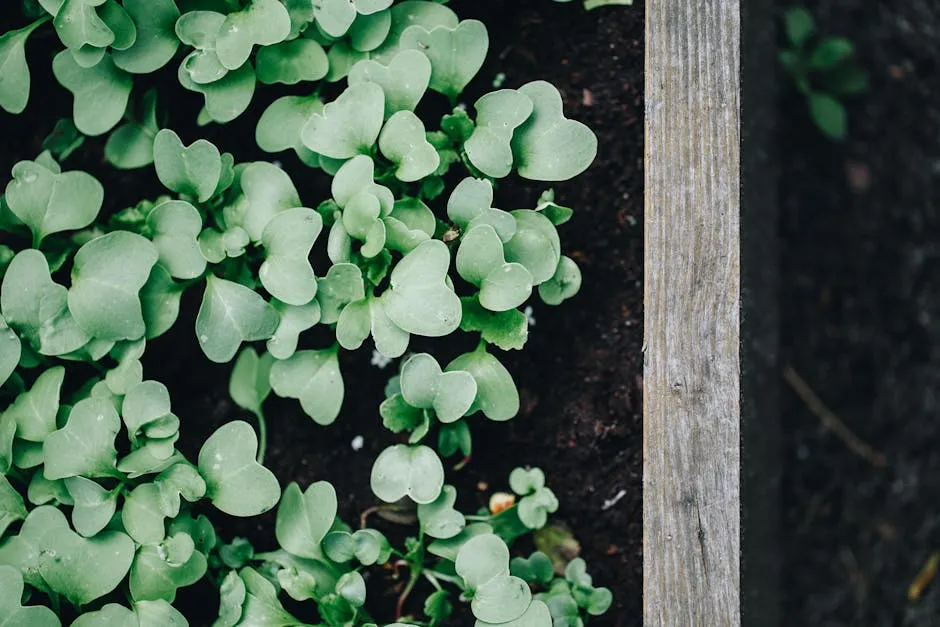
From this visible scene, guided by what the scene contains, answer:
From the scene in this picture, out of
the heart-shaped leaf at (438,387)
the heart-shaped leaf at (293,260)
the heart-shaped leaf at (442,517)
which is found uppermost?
the heart-shaped leaf at (293,260)

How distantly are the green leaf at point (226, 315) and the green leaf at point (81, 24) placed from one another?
0.33 metres

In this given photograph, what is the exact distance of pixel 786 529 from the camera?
1596mm

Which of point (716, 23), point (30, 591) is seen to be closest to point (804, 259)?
point (716, 23)

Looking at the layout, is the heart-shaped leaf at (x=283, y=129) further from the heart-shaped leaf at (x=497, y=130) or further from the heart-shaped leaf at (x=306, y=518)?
the heart-shaped leaf at (x=306, y=518)

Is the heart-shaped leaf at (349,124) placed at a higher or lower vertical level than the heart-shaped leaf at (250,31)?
lower

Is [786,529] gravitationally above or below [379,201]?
below

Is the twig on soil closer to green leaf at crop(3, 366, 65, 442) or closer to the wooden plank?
the wooden plank

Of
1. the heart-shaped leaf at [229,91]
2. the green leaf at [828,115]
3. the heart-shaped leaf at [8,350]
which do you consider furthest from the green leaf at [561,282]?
the green leaf at [828,115]

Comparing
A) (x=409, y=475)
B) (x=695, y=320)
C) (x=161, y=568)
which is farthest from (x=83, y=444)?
(x=695, y=320)

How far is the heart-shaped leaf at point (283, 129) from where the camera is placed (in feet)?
3.28

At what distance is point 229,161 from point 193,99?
0.22 m

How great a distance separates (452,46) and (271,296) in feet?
1.35

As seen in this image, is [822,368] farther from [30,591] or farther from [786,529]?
[30,591]

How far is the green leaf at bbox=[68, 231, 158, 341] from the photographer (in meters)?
0.92
